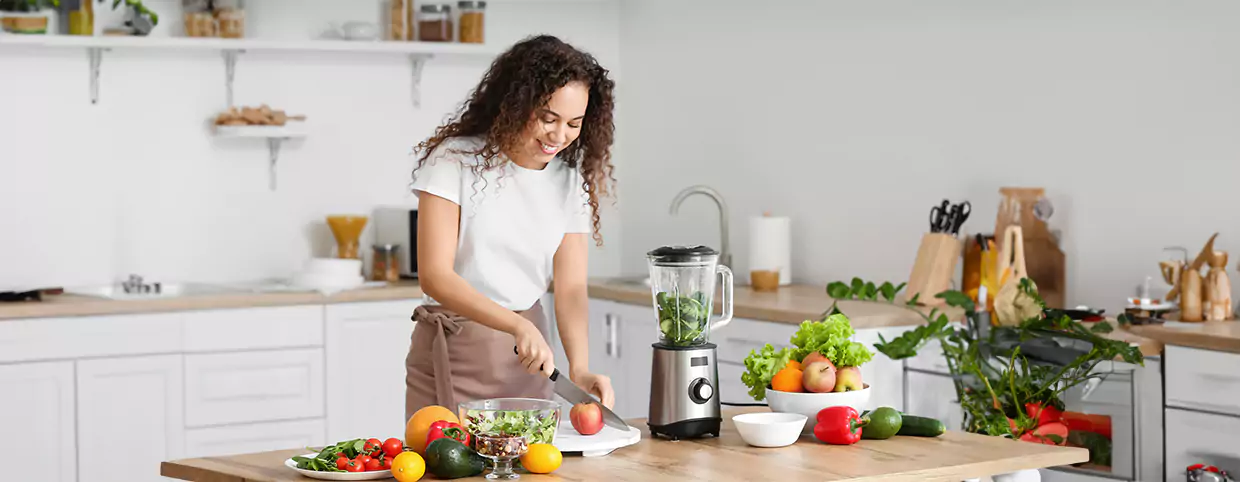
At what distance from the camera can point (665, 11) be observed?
207 inches

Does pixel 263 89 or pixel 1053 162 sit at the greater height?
pixel 263 89

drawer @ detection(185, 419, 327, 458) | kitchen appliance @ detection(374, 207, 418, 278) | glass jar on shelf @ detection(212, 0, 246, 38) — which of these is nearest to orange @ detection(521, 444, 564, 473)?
drawer @ detection(185, 419, 327, 458)

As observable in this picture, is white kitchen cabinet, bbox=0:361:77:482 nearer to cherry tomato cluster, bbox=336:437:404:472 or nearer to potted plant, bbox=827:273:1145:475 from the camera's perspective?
potted plant, bbox=827:273:1145:475

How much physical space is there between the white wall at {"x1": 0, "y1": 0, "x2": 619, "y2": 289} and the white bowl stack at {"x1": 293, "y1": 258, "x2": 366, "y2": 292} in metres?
0.39

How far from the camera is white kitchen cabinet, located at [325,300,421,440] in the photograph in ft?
14.7

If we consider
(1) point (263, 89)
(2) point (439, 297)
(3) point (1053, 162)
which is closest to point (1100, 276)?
(3) point (1053, 162)

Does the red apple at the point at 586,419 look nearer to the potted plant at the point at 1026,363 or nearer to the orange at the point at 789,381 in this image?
the orange at the point at 789,381

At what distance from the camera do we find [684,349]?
231cm

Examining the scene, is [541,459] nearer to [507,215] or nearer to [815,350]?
[815,350]

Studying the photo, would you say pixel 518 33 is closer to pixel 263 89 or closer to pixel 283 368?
pixel 263 89

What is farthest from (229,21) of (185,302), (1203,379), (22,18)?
(1203,379)

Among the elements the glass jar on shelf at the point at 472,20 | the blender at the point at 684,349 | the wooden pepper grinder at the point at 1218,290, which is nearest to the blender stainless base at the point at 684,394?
the blender at the point at 684,349

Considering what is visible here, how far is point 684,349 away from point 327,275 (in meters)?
2.55

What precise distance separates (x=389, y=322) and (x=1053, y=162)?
2.15 m
